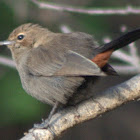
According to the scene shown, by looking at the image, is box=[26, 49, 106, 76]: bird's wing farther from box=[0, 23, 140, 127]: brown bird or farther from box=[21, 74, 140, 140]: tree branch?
box=[21, 74, 140, 140]: tree branch

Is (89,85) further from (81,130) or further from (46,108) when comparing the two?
(81,130)

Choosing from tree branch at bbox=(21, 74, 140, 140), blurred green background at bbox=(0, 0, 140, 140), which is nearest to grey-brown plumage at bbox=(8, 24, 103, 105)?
tree branch at bbox=(21, 74, 140, 140)

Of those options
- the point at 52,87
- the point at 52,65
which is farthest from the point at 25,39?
the point at 52,87

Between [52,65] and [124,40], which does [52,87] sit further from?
[124,40]

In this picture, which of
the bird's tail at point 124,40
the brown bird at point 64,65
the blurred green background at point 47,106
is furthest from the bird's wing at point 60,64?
the blurred green background at point 47,106

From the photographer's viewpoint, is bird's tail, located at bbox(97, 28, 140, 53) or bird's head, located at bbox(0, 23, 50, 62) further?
bird's head, located at bbox(0, 23, 50, 62)

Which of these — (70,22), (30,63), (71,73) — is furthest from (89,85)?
(70,22)

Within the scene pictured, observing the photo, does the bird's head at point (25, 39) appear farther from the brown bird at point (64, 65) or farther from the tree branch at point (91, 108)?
the tree branch at point (91, 108)
